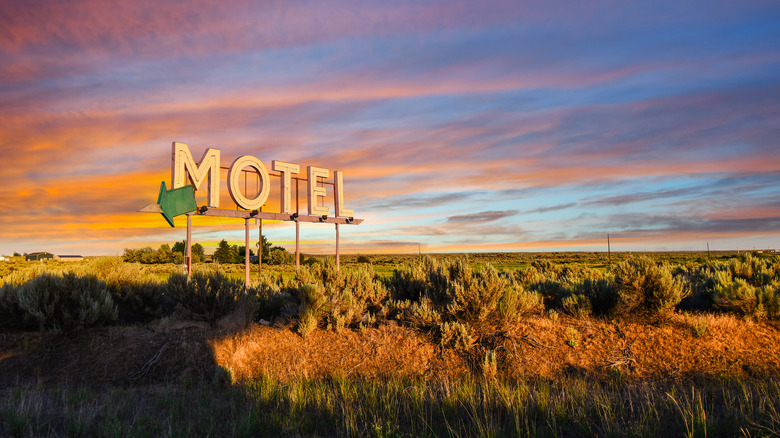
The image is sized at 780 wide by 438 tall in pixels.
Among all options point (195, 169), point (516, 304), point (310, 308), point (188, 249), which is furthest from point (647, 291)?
point (195, 169)

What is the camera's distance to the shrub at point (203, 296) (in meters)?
11.6

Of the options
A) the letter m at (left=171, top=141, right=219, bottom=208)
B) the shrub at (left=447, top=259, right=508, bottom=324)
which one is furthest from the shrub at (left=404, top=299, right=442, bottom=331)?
the letter m at (left=171, top=141, right=219, bottom=208)

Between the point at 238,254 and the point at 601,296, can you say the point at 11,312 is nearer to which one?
the point at 601,296

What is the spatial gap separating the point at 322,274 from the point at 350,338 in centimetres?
417

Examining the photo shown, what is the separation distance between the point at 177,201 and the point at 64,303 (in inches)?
469

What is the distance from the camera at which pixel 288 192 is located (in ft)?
93.2

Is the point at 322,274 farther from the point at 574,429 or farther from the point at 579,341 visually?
the point at 574,429

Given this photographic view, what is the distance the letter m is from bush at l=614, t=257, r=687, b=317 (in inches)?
760

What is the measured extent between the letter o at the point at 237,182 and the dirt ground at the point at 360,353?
14.4 m

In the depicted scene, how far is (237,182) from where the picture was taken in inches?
988

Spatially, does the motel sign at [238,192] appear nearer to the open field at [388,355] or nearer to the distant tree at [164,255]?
the open field at [388,355]

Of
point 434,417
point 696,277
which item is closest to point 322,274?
point 434,417

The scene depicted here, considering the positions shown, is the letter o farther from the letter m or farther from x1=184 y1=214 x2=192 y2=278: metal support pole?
x1=184 y1=214 x2=192 y2=278: metal support pole

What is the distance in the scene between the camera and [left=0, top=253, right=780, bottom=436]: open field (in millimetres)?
6273
